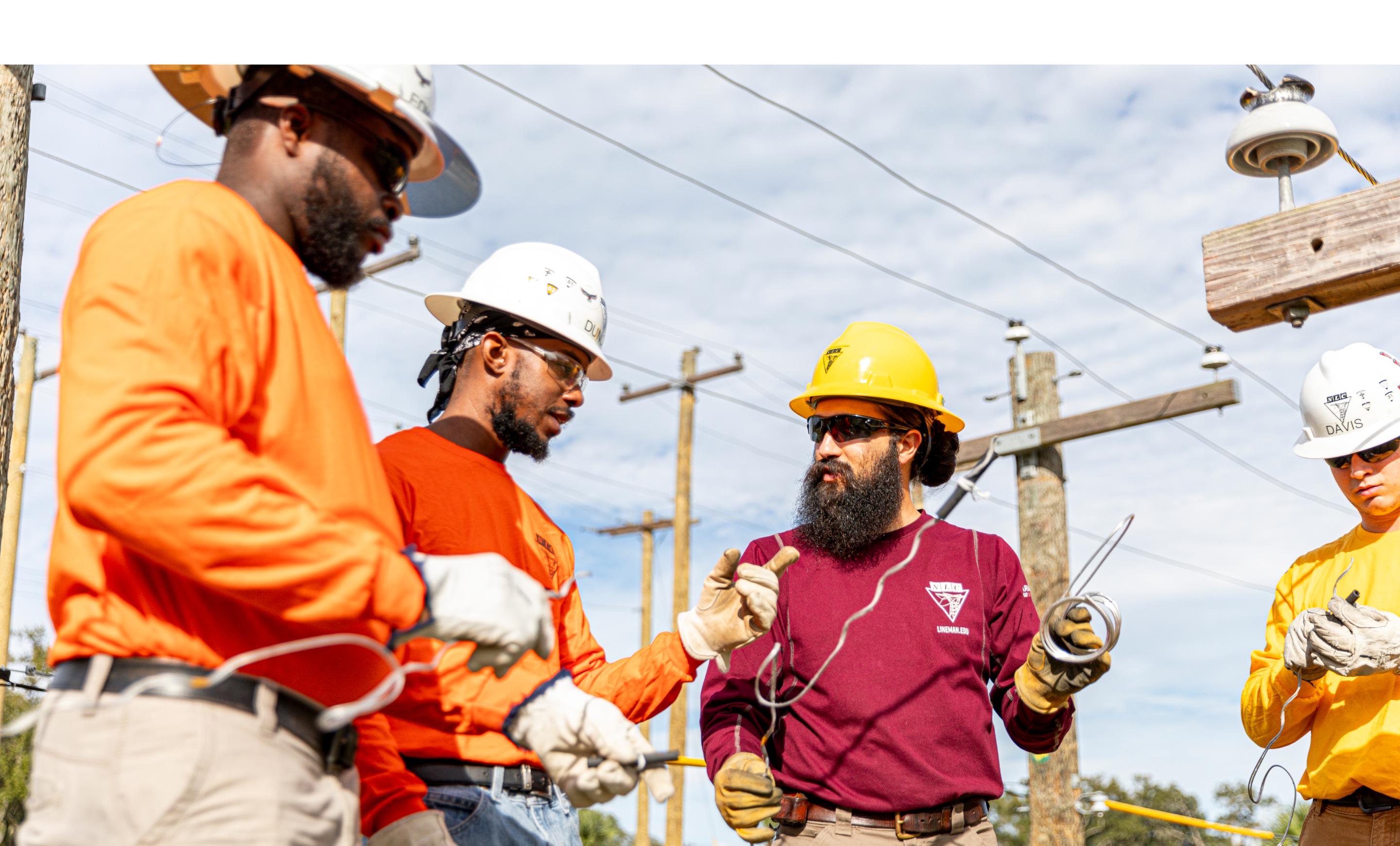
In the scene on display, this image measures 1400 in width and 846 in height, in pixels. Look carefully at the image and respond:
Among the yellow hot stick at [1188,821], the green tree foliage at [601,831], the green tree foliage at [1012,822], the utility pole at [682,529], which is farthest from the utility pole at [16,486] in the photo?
the green tree foliage at [1012,822]

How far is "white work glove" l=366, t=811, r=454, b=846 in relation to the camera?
250cm

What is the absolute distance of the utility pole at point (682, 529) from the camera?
17.1 m

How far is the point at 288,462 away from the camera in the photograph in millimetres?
1940

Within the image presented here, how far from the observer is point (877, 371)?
4.43m

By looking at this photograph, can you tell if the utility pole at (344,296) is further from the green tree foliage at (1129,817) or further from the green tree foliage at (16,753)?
the green tree foliage at (1129,817)

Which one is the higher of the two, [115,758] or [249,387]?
[249,387]

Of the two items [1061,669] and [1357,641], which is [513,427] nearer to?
[1061,669]

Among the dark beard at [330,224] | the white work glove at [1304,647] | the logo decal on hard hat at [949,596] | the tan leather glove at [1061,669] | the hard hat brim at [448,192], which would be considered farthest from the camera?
the logo decal on hard hat at [949,596]

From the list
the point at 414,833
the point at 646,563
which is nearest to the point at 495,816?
the point at 414,833

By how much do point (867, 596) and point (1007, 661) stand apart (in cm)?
51

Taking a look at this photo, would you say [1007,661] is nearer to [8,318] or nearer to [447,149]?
[447,149]

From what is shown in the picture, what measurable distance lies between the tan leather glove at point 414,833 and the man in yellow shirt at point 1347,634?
282cm

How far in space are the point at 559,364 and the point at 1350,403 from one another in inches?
117
